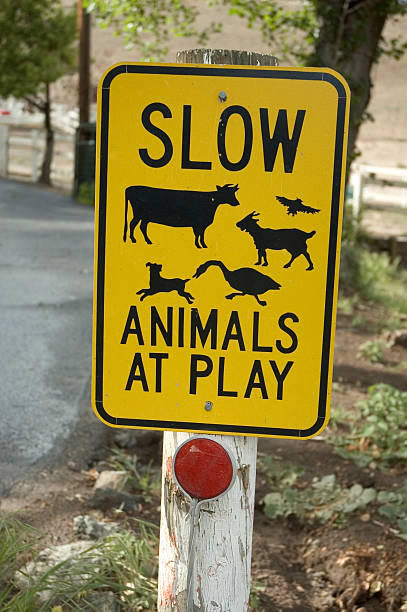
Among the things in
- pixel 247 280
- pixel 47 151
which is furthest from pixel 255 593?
pixel 47 151

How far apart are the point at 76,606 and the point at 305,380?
1.22m

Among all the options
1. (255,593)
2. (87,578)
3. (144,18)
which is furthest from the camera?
(144,18)

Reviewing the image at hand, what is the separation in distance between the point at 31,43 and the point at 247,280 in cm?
2299

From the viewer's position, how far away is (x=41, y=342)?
20.0ft

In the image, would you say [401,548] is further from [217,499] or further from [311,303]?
[311,303]

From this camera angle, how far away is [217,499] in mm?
1812

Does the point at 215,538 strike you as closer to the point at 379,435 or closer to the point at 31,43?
the point at 379,435

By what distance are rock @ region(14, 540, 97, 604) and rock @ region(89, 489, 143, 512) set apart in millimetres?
458

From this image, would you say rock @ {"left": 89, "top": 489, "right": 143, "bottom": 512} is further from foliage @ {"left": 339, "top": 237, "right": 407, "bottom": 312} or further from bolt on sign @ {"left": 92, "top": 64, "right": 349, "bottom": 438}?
foliage @ {"left": 339, "top": 237, "right": 407, "bottom": 312}

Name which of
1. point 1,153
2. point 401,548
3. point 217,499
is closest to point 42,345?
point 401,548

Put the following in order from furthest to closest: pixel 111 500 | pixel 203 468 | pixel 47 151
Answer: pixel 47 151 → pixel 111 500 → pixel 203 468

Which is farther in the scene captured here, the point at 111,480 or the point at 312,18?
the point at 312,18

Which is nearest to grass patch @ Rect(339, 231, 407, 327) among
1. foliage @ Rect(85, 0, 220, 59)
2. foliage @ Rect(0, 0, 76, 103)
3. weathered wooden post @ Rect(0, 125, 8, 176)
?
foliage @ Rect(85, 0, 220, 59)

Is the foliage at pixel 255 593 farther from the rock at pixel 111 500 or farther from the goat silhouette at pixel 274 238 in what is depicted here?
the goat silhouette at pixel 274 238
